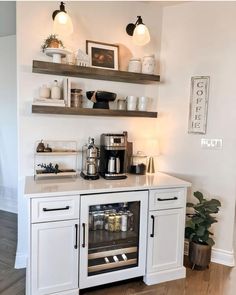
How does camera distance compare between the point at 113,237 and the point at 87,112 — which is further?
the point at 87,112

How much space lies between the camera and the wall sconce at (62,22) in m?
2.33

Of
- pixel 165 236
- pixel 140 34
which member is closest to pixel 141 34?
pixel 140 34

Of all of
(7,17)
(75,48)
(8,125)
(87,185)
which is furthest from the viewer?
(8,125)

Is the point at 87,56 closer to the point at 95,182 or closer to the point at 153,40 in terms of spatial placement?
the point at 153,40

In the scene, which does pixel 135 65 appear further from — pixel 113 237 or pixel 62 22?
pixel 113 237

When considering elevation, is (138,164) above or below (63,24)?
below

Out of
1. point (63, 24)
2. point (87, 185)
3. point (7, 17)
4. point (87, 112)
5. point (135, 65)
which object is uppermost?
point (7, 17)

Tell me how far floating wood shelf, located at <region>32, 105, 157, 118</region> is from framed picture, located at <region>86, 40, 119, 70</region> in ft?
1.49

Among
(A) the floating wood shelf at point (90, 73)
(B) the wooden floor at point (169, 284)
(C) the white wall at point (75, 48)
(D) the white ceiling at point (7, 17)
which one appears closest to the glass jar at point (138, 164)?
(C) the white wall at point (75, 48)

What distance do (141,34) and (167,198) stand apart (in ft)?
5.09

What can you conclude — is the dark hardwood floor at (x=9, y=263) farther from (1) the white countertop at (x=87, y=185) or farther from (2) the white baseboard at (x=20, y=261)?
(1) the white countertop at (x=87, y=185)

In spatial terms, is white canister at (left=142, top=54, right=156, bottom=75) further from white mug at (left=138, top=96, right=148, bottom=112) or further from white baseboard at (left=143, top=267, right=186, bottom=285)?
white baseboard at (left=143, top=267, right=186, bottom=285)

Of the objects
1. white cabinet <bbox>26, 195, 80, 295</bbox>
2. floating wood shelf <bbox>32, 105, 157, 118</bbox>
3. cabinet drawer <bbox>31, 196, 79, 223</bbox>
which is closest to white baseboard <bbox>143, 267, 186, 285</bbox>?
white cabinet <bbox>26, 195, 80, 295</bbox>

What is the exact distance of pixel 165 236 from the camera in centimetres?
239
